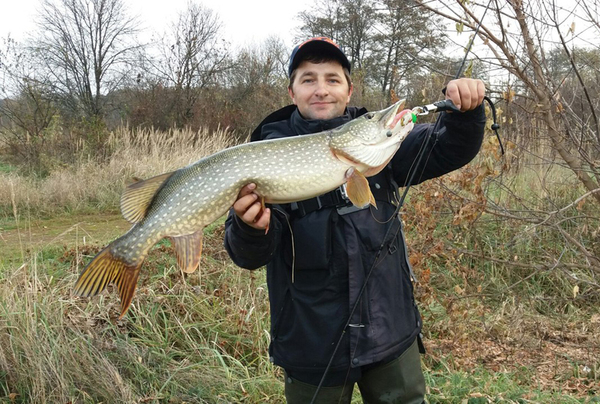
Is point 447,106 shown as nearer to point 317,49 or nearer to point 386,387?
point 317,49

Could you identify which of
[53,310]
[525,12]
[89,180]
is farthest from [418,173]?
[89,180]

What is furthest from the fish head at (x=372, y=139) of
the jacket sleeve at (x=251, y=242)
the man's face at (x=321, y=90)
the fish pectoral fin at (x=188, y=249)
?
the fish pectoral fin at (x=188, y=249)

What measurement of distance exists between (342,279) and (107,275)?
0.79 meters

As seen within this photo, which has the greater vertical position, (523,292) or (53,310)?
(53,310)

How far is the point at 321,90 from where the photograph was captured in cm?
178

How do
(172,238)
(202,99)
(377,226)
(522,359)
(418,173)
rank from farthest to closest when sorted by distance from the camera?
1. (202,99)
2. (522,359)
3. (418,173)
4. (377,226)
5. (172,238)

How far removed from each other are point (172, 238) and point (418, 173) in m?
0.99

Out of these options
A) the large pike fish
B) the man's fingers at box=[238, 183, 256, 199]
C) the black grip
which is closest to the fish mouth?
the large pike fish

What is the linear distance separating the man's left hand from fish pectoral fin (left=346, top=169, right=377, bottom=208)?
0.42m

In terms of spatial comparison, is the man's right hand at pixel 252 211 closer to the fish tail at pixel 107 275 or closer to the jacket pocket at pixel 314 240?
the jacket pocket at pixel 314 240

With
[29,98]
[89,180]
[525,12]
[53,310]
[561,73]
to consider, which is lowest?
[53,310]

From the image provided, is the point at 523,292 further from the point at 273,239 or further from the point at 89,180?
the point at 89,180

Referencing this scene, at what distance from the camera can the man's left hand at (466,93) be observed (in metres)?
1.53

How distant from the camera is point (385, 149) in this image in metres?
1.59
